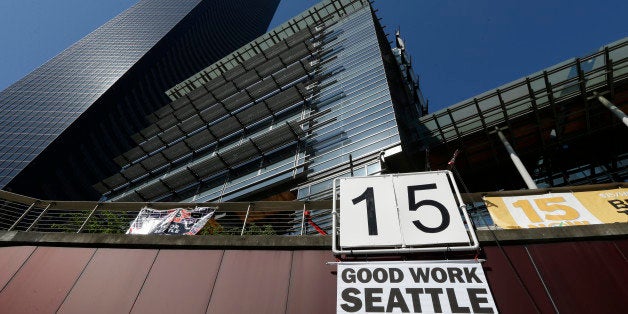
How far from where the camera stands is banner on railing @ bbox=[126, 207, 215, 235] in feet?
30.5

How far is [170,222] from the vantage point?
9500 mm

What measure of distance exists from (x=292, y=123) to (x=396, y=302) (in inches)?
687

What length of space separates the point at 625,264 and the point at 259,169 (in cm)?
1936

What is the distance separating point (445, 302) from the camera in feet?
17.6

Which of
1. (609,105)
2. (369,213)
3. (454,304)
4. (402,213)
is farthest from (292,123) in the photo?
(454,304)

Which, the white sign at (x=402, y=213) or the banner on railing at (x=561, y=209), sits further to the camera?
the banner on railing at (x=561, y=209)

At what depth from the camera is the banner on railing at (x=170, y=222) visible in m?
9.30

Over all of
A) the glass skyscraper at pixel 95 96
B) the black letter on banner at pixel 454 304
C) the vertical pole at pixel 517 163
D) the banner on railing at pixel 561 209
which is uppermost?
the glass skyscraper at pixel 95 96

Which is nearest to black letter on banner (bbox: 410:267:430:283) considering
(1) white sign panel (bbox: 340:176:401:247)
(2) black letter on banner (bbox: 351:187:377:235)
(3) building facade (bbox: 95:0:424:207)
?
(1) white sign panel (bbox: 340:176:401:247)

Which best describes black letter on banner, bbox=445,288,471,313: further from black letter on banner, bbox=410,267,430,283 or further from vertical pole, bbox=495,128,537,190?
vertical pole, bbox=495,128,537,190

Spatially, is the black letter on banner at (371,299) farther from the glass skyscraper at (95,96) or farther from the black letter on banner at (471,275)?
the glass skyscraper at (95,96)

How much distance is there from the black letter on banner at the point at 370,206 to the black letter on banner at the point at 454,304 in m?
1.52

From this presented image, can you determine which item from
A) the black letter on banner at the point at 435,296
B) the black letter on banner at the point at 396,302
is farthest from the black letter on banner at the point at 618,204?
the black letter on banner at the point at 396,302

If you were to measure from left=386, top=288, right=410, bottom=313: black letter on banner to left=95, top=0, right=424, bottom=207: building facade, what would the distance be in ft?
32.3
